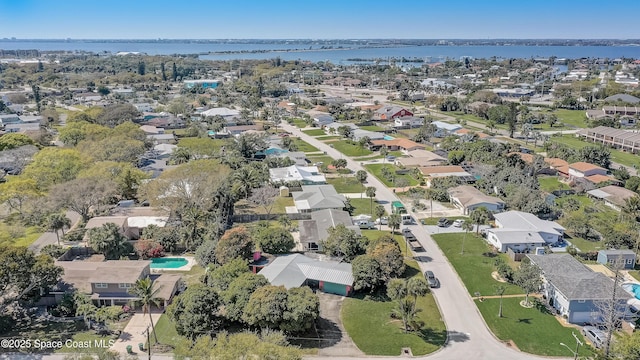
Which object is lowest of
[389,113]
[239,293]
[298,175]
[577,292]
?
[577,292]

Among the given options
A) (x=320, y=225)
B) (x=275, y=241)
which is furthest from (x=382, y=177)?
(x=275, y=241)

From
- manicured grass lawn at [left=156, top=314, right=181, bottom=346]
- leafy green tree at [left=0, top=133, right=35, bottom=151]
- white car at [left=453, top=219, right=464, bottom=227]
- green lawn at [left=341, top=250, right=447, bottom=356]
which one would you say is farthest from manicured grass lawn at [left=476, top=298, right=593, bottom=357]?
leafy green tree at [left=0, top=133, right=35, bottom=151]

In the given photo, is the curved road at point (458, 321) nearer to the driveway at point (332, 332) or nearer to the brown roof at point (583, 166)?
the driveway at point (332, 332)

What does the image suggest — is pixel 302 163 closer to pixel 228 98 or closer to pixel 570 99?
pixel 228 98

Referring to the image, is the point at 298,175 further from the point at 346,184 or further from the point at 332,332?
the point at 332,332

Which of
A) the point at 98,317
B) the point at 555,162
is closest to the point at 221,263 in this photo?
the point at 98,317

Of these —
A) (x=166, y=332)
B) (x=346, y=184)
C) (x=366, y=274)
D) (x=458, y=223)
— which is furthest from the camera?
(x=346, y=184)
